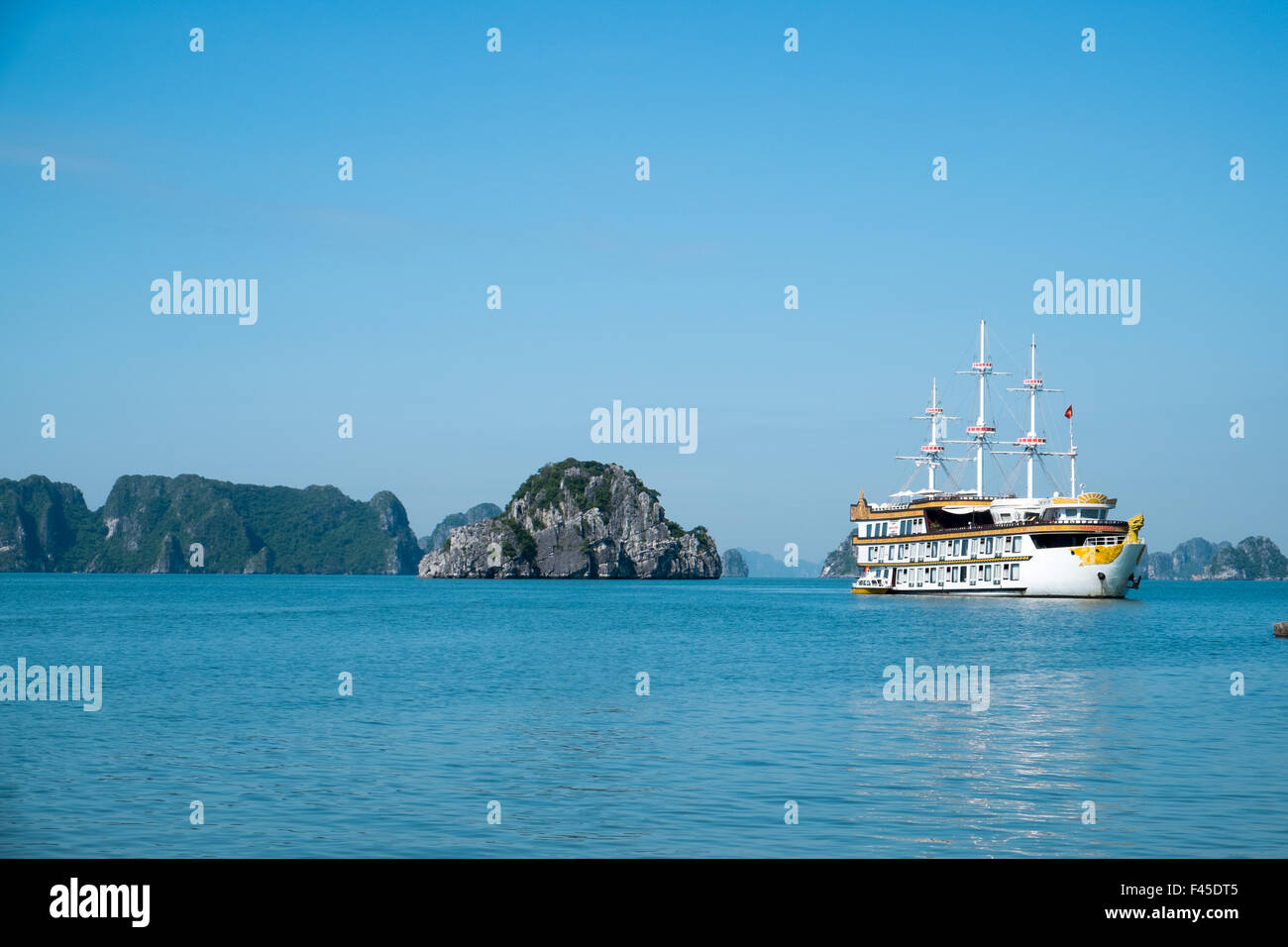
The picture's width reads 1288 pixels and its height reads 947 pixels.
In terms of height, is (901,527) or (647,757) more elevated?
(901,527)

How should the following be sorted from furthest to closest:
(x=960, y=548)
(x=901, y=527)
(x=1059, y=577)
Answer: (x=901, y=527)
(x=960, y=548)
(x=1059, y=577)

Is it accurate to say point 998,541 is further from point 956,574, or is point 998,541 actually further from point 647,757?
point 647,757

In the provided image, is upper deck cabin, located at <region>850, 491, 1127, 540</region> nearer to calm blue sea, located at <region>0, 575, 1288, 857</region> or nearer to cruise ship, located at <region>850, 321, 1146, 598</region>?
cruise ship, located at <region>850, 321, 1146, 598</region>

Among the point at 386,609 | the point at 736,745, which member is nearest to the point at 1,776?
the point at 736,745

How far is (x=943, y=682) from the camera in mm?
43906

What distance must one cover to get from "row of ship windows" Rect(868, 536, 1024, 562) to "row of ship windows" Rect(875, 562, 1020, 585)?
1.37 m

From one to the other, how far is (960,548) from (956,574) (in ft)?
9.32

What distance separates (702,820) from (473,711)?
1725 centimetres

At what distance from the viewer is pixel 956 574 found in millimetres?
125562

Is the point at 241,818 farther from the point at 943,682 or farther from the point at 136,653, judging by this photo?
the point at 136,653

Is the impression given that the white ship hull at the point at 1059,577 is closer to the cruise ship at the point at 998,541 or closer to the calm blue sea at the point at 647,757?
the cruise ship at the point at 998,541

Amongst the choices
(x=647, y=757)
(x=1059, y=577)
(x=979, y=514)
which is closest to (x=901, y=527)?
(x=979, y=514)

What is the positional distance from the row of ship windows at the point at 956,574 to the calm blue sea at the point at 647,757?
186ft

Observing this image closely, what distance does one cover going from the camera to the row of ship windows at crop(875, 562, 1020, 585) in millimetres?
118438
